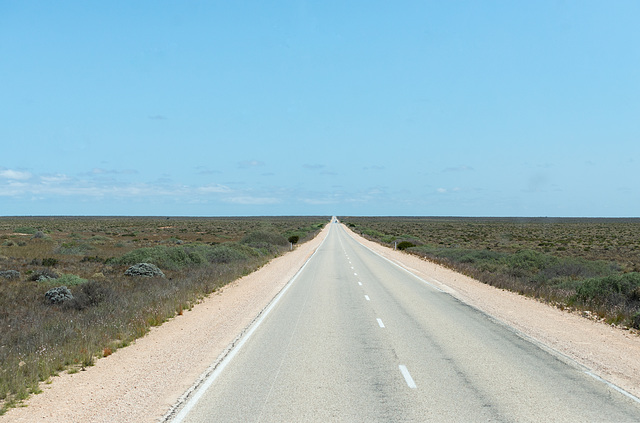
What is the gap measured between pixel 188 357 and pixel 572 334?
8694 mm

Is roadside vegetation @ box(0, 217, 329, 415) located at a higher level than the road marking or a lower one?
lower

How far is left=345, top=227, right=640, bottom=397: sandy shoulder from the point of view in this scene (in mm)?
8812

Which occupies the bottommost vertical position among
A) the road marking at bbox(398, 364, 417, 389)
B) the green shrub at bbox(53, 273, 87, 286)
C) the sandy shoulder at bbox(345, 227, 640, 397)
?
the green shrub at bbox(53, 273, 87, 286)

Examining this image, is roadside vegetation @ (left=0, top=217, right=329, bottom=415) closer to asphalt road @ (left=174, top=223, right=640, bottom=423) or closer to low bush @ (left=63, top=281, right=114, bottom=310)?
low bush @ (left=63, top=281, right=114, bottom=310)

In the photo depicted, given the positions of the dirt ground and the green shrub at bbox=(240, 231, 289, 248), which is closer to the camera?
the dirt ground

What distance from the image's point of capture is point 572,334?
12156 mm

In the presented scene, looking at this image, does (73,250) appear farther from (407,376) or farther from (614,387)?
(614,387)

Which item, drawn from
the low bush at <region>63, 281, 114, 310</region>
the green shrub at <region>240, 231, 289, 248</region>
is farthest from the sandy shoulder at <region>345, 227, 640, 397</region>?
the green shrub at <region>240, 231, 289, 248</region>

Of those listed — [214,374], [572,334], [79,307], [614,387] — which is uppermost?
[614,387]

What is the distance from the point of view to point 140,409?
6.58 m

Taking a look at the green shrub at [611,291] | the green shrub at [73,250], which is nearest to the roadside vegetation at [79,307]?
the green shrub at [73,250]

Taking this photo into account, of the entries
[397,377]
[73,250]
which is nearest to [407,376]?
[397,377]

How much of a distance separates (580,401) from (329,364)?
3.86m

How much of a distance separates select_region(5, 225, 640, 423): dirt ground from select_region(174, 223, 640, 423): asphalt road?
526mm
